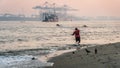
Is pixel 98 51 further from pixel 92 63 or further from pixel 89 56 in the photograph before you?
pixel 92 63

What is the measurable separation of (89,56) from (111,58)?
6.18 feet

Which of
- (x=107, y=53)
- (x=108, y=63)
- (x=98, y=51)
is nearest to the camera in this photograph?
(x=108, y=63)

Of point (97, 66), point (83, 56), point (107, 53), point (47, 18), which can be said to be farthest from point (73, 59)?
point (47, 18)

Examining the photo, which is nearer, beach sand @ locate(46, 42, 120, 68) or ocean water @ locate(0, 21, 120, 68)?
beach sand @ locate(46, 42, 120, 68)

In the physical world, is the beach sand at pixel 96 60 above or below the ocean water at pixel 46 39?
above

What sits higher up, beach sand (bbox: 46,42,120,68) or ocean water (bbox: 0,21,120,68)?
beach sand (bbox: 46,42,120,68)

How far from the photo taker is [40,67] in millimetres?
18094

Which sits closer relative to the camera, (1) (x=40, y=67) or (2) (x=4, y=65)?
(1) (x=40, y=67)

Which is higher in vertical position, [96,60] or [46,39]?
[96,60]

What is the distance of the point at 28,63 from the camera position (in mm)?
20062

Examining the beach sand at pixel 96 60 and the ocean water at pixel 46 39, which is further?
the ocean water at pixel 46 39

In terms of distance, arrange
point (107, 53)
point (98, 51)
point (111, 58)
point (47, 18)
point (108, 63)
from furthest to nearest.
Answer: point (47, 18), point (98, 51), point (107, 53), point (111, 58), point (108, 63)

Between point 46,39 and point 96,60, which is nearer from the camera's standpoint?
point 96,60

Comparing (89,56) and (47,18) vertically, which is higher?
(89,56)
